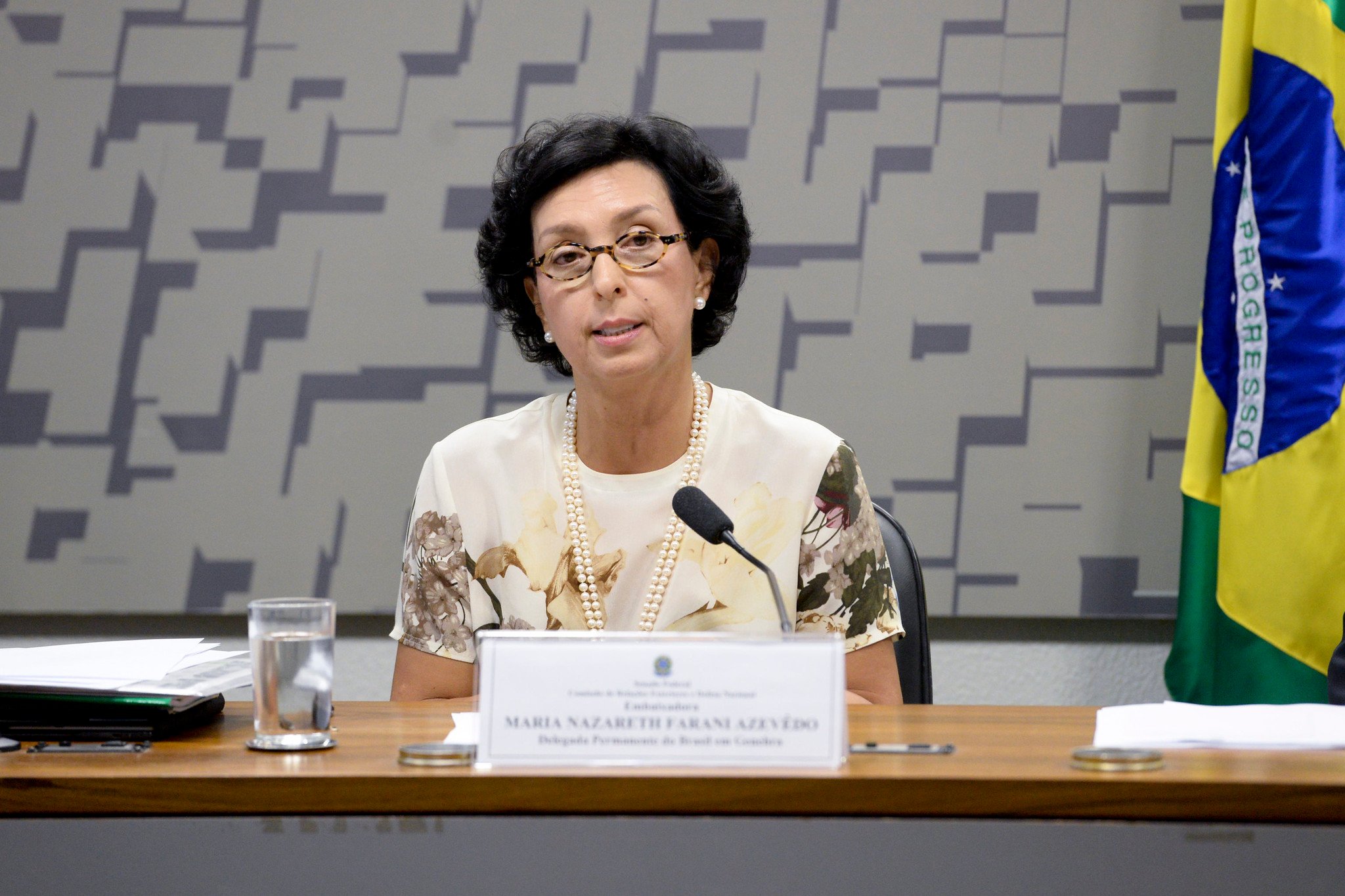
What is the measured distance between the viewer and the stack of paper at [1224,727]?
3.10 ft

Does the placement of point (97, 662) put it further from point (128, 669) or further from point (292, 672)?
point (292, 672)

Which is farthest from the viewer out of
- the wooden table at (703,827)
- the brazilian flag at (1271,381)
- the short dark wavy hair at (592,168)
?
the brazilian flag at (1271,381)

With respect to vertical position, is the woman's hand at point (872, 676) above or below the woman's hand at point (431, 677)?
above

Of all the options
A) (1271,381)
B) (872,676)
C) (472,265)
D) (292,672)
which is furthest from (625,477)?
(1271,381)

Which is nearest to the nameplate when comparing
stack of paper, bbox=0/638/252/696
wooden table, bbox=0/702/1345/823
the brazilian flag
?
wooden table, bbox=0/702/1345/823

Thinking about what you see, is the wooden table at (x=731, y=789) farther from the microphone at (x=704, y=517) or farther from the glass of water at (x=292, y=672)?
the microphone at (x=704, y=517)

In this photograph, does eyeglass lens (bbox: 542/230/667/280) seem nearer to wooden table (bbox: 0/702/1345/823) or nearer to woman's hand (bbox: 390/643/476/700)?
woman's hand (bbox: 390/643/476/700)

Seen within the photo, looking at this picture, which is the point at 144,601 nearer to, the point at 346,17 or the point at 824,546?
the point at 346,17

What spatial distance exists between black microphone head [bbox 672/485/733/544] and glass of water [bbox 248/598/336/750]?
316 millimetres

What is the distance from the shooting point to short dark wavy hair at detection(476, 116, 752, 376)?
160 centimetres

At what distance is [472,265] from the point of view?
2.46 metres

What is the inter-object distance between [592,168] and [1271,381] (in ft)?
4.07

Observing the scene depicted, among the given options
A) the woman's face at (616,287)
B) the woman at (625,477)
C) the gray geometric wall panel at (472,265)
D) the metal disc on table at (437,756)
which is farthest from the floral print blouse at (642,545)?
the gray geometric wall panel at (472,265)

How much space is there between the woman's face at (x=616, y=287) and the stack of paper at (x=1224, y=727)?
0.70 meters
